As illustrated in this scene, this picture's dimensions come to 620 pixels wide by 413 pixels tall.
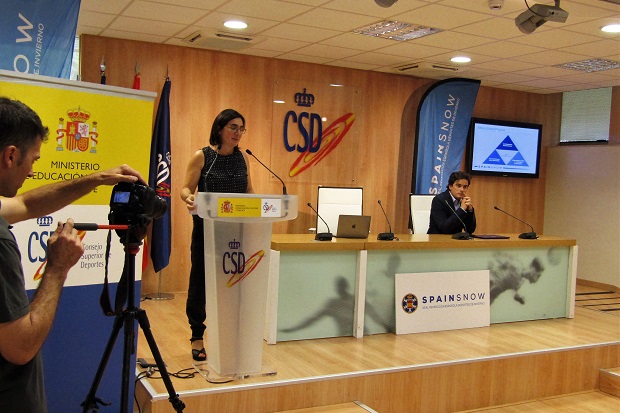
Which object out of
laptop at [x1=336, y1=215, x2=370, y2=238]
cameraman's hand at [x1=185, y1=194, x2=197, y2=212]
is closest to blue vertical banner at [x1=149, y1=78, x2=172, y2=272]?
laptop at [x1=336, y1=215, x2=370, y2=238]

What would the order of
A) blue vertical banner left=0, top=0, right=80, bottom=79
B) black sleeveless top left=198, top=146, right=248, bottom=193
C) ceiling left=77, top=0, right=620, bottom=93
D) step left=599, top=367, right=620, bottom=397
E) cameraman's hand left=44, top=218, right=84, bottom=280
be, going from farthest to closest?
ceiling left=77, top=0, right=620, bottom=93 → step left=599, top=367, right=620, bottom=397 → black sleeveless top left=198, top=146, right=248, bottom=193 → blue vertical banner left=0, top=0, right=80, bottom=79 → cameraman's hand left=44, top=218, right=84, bottom=280

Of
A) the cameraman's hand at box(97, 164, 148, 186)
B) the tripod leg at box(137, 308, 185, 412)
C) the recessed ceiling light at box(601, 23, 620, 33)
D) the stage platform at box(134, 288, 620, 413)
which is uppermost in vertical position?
the recessed ceiling light at box(601, 23, 620, 33)

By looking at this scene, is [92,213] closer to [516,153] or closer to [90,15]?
[90,15]

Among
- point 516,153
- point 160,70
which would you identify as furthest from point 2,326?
point 516,153

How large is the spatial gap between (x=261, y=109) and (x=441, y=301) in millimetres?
2849


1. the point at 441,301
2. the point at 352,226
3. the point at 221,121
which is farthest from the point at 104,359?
the point at 441,301

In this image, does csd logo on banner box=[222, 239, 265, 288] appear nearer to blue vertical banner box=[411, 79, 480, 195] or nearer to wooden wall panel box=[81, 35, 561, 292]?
wooden wall panel box=[81, 35, 561, 292]

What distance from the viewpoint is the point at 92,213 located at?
8.75ft

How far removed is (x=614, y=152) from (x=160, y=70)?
5.29 metres

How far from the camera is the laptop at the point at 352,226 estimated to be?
4496 millimetres

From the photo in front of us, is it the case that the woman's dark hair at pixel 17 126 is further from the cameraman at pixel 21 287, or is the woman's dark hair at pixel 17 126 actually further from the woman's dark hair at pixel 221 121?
the woman's dark hair at pixel 221 121

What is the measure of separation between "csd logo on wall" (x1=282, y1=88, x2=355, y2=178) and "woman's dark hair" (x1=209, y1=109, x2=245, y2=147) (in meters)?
3.00

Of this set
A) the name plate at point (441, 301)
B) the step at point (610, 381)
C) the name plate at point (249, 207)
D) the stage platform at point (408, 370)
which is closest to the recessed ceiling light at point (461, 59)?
the name plate at point (441, 301)

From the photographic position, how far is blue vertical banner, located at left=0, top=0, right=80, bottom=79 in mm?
2908
